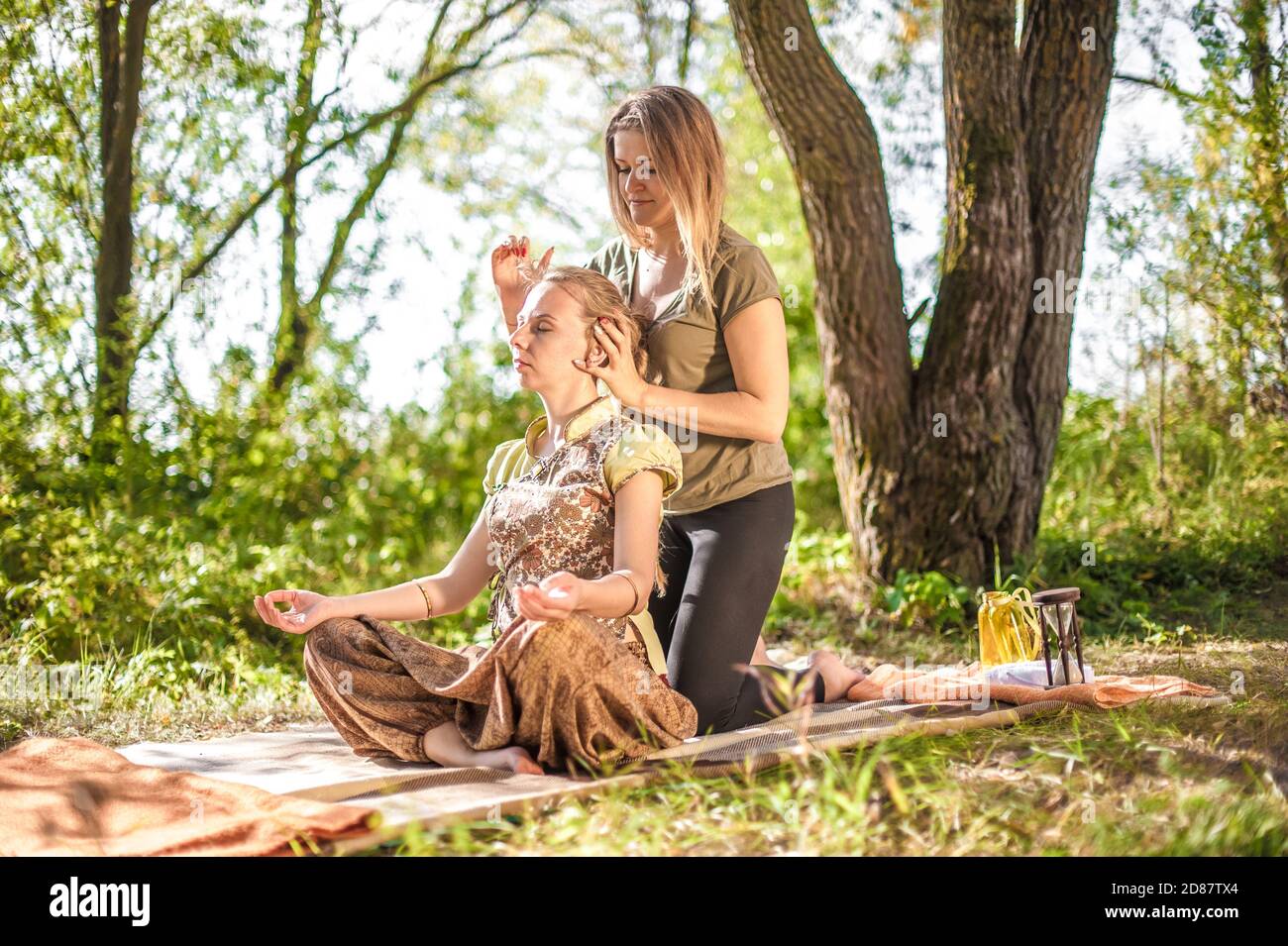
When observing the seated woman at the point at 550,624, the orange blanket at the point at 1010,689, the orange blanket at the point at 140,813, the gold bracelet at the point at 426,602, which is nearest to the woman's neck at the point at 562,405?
the seated woman at the point at 550,624

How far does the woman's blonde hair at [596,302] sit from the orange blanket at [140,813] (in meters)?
0.98

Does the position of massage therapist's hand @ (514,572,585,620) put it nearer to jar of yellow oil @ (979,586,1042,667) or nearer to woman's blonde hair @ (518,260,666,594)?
woman's blonde hair @ (518,260,666,594)

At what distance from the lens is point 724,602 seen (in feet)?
10.2

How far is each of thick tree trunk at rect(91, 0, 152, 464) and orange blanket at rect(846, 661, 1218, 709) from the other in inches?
140

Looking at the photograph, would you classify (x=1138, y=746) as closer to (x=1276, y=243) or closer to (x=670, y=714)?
(x=670, y=714)

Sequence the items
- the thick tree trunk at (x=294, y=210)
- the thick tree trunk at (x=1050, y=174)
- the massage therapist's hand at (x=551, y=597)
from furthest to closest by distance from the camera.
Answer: the thick tree trunk at (x=294, y=210)
the thick tree trunk at (x=1050, y=174)
the massage therapist's hand at (x=551, y=597)

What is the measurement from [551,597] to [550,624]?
0.13 metres

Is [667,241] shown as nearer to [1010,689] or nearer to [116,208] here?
[1010,689]

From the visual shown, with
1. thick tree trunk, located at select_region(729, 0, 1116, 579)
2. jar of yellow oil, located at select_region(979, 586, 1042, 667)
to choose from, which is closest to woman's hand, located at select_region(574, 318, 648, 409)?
jar of yellow oil, located at select_region(979, 586, 1042, 667)

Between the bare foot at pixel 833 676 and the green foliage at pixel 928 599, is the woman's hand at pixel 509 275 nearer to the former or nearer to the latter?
the bare foot at pixel 833 676

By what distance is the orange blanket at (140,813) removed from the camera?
214 centimetres
